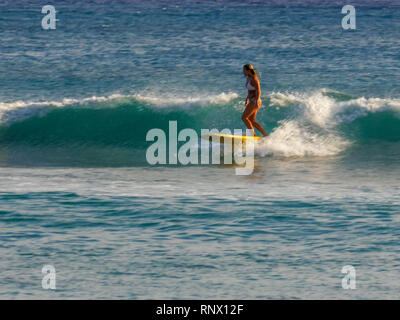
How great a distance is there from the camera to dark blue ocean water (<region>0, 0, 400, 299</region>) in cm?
842

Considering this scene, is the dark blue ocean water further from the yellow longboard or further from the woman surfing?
the woman surfing

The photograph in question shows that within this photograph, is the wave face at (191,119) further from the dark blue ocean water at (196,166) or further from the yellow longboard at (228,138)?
the yellow longboard at (228,138)

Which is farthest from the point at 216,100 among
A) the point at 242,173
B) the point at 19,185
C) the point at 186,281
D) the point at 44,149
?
the point at 186,281

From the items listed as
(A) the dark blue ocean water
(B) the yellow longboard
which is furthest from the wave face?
(B) the yellow longboard

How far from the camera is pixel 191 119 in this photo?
19.5m

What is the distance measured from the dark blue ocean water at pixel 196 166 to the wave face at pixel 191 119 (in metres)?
0.05

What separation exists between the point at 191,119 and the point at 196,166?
478 cm

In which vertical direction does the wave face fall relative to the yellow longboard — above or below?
above

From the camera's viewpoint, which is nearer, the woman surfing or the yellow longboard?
the woman surfing

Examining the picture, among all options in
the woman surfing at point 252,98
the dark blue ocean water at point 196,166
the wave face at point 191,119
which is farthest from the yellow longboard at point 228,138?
the wave face at point 191,119

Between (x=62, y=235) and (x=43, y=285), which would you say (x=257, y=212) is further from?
(x=43, y=285)

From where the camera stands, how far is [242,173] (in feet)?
45.9

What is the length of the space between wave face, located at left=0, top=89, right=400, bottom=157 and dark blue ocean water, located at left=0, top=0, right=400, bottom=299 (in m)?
0.05

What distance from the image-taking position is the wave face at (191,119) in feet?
58.9
